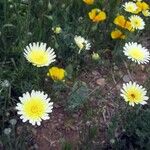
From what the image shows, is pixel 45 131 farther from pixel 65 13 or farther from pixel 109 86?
pixel 65 13

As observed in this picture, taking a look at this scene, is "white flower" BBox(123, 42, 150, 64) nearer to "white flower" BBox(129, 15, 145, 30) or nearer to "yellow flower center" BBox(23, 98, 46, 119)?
"white flower" BBox(129, 15, 145, 30)

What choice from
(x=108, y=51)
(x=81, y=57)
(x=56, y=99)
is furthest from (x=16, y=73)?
(x=108, y=51)

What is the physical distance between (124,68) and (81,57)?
1.08ft

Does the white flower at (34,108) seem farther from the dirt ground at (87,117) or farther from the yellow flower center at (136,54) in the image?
the yellow flower center at (136,54)

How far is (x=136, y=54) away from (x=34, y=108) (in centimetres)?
77

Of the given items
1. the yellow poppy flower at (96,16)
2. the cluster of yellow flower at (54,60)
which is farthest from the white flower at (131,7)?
the yellow poppy flower at (96,16)

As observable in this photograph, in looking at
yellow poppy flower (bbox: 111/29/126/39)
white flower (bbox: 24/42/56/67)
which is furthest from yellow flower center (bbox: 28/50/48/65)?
yellow poppy flower (bbox: 111/29/126/39)

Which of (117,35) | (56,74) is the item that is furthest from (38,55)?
(117,35)

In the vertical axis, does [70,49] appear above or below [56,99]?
above

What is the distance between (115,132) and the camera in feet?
8.81

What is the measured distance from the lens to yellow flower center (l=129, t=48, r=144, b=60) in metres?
2.79

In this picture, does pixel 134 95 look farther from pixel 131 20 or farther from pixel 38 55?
pixel 131 20

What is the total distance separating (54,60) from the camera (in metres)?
2.55

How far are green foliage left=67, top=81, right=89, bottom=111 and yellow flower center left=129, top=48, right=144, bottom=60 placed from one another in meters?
0.32
